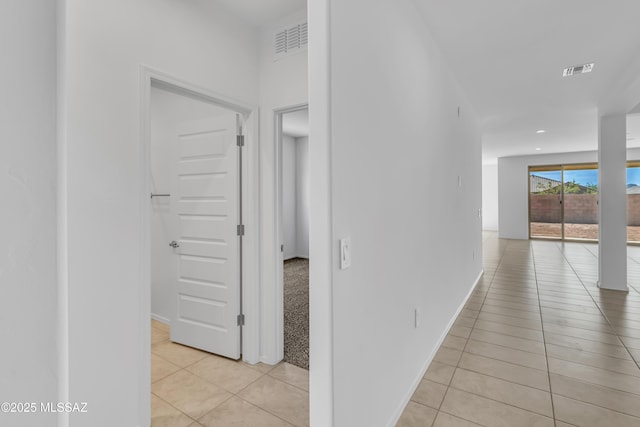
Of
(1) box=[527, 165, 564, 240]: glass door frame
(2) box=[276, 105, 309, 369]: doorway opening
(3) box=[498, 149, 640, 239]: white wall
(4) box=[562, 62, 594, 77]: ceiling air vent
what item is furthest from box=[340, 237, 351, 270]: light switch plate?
(1) box=[527, 165, 564, 240]: glass door frame

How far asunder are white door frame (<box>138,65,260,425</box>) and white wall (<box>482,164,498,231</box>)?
11.6 metres

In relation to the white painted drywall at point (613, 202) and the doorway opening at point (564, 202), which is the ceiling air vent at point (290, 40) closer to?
the white painted drywall at point (613, 202)

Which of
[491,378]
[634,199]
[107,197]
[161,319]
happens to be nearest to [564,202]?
[634,199]

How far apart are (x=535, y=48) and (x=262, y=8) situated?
2.34 metres

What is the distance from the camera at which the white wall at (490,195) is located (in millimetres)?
12016

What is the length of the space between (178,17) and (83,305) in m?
1.83

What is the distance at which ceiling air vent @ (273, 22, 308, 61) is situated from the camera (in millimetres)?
2426

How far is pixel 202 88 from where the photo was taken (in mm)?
2230

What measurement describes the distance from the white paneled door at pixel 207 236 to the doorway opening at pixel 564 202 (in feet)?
32.4

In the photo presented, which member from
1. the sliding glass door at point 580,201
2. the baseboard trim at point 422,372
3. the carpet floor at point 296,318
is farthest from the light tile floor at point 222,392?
the sliding glass door at point 580,201

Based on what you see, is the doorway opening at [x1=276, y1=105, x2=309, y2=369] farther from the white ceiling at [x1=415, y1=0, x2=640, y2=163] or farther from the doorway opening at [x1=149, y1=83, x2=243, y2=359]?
the white ceiling at [x1=415, y1=0, x2=640, y2=163]

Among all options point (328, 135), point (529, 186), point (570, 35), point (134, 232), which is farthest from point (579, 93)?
point (529, 186)

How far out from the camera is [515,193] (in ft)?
31.7

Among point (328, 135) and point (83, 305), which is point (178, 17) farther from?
point (83, 305)
